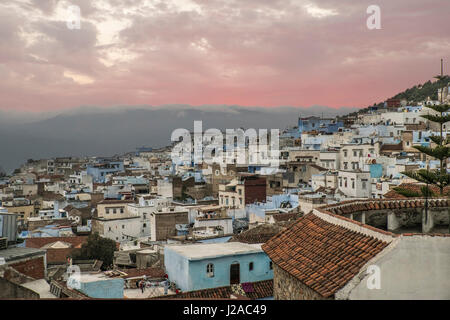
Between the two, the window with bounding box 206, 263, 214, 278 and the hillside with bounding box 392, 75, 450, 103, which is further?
the hillside with bounding box 392, 75, 450, 103

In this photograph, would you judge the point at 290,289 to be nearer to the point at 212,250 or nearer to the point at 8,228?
the point at 212,250

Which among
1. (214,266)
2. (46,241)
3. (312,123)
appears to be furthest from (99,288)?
(312,123)

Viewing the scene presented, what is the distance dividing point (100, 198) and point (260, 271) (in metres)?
34.8

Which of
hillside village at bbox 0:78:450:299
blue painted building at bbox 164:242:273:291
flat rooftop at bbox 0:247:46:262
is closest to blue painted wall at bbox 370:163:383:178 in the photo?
hillside village at bbox 0:78:450:299

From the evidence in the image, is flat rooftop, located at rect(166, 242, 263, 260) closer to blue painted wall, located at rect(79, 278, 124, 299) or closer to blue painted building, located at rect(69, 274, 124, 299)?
blue painted building, located at rect(69, 274, 124, 299)

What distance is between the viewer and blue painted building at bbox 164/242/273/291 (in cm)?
1474

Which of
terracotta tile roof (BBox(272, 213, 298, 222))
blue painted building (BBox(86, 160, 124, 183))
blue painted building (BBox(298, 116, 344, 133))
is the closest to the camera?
terracotta tile roof (BBox(272, 213, 298, 222))

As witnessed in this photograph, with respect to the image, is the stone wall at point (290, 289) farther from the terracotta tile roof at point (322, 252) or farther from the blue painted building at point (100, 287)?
the blue painted building at point (100, 287)

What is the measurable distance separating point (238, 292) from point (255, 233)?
7.05 meters

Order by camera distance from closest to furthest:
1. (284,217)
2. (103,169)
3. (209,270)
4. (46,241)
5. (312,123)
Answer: (209,270), (284,217), (46,241), (103,169), (312,123)

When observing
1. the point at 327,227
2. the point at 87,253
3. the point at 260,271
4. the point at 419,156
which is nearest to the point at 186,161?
the point at 419,156

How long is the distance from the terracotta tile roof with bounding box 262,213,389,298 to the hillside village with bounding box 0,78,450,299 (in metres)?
0.02

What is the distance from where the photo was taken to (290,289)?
7852 millimetres
